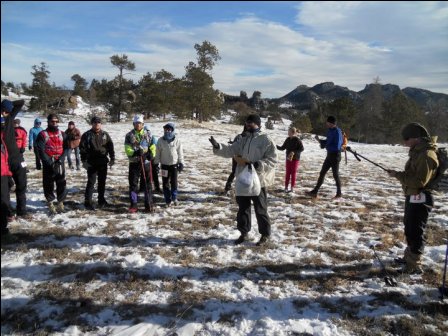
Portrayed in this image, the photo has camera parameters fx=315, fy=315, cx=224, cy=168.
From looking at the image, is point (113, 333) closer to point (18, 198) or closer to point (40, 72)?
point (18, 198)

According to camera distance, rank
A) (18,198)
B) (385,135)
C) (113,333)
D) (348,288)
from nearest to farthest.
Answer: (113,333) < (348,288) < (18,198) < (385,135)

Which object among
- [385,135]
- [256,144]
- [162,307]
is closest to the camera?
[162,307]

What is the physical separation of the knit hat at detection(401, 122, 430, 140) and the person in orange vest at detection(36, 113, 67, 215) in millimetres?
6569

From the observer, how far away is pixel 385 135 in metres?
51.6

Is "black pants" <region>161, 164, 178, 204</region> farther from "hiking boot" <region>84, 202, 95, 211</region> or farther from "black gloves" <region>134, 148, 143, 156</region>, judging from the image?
"hiking boot" <region>84, 202, 95, 211</region>

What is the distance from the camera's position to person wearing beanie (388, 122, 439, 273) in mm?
4395

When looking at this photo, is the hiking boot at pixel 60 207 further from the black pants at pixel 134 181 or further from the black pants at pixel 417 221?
the black pants at pixel 417 221

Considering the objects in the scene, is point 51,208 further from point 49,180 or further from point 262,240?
point 262,240

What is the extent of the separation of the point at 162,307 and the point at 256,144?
2974 mm

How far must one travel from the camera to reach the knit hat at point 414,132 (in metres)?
4.49

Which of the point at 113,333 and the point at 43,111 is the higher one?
the point at 43,111

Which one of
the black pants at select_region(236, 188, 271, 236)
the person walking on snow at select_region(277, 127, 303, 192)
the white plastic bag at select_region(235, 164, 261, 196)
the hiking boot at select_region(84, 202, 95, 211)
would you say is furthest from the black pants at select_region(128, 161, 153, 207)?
the person walking on snow at select_region(277, 127, 303, 192)

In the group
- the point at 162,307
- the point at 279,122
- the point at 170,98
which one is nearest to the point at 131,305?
the point at 162,307

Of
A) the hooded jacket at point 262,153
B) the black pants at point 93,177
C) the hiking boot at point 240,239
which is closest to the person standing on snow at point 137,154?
the black pants at point 93,177
